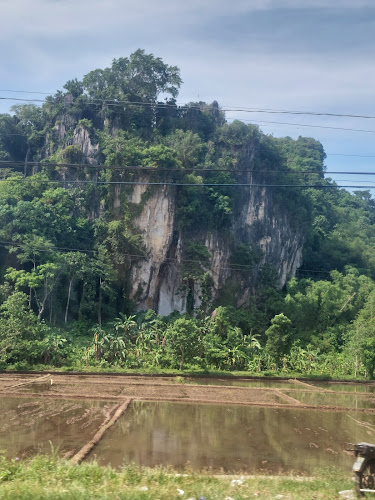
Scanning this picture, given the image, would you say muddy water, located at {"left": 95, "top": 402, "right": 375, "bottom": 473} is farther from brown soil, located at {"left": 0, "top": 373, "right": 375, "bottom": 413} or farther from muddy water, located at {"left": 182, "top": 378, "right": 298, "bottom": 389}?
muddy water, located at {"left": 182, "top": 378, "right": 298, "bottom": 389}

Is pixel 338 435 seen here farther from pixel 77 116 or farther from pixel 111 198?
pixel 77 116

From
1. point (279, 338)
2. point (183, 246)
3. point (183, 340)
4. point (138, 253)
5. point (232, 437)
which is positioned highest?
point (183, 246)

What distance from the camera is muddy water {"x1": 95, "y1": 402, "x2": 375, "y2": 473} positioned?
11.3 m

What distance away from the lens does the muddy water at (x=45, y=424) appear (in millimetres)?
12008

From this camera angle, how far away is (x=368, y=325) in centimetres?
3081

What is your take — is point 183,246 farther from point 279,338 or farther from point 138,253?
point 279,338

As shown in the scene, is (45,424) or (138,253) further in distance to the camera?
(138,253)

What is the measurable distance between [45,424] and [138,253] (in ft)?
75.2

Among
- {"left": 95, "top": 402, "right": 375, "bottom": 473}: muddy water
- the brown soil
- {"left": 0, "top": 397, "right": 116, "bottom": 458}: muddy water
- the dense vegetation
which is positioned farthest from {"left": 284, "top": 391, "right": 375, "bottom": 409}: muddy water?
{"left": 0, "top": 397, "right": 116, "bottom": 458}: muddy water

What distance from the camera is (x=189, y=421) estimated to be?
51.2 feet

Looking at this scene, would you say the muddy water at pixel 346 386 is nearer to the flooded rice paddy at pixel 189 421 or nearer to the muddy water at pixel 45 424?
the flooded rice paddy at pixel 189 421

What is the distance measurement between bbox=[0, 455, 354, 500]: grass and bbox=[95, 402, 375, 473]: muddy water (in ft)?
8.56

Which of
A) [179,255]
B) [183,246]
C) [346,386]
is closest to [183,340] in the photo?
[346,386]

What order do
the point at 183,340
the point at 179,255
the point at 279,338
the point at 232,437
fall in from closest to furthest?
the point at 232,437
the point at 183,340
the point at 279,338
the point at 179,255
